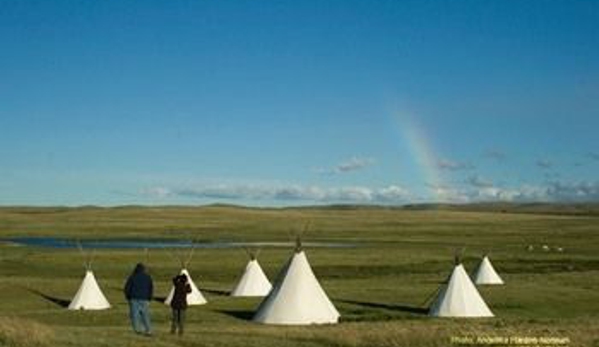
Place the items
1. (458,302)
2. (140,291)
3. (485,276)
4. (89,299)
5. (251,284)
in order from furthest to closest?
(485,276), (251,284), (89,299), (458,302), (140,291)

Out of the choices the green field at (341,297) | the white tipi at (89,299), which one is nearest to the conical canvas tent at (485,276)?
the green field at (341,297)

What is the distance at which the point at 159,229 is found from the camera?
158 metres

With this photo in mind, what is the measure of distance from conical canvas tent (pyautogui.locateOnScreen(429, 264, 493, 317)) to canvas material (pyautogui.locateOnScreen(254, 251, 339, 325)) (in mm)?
4845

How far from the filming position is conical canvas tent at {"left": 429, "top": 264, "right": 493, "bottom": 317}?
43150 millimetres

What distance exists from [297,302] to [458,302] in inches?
296

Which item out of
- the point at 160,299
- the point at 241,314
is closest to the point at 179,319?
the point at 241,314

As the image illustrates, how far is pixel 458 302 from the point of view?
143ft

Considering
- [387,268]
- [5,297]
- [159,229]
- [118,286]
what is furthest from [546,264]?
[159,229]

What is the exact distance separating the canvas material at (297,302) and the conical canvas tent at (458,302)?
15.9 ft

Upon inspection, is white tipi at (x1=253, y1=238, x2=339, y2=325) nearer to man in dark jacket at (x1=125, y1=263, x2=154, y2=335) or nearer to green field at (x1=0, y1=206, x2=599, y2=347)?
green field at (x1=0, y1=206, x2=599, y2=347)

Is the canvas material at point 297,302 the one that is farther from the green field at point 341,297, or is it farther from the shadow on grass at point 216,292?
the shadow on grass at point 216,292

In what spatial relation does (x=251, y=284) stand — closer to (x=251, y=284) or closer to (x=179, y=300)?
(x=251, y=284)

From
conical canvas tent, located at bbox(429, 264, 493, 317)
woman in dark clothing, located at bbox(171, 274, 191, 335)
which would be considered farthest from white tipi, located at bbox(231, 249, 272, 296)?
woman in dark clothing, located at bbox(171, 274, 191, 335)

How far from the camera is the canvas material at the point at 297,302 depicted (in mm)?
40031
